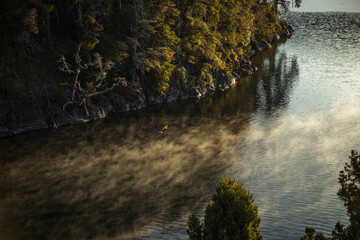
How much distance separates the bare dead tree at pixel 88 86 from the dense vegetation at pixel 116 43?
2.23 feet

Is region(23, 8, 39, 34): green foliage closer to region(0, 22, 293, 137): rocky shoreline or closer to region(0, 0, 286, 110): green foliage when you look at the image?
region(0, 0, 286, 110): green foliage

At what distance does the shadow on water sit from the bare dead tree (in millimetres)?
2814

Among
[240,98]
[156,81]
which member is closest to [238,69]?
[240,98]

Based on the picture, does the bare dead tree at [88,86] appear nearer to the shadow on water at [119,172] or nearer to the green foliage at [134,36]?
the green foliage at [134,36]

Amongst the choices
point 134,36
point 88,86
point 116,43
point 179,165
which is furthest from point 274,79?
point 179,165

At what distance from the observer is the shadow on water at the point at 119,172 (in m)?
21.6

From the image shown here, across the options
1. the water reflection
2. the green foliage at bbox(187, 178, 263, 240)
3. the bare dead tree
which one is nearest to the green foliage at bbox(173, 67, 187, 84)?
the bare dead tree

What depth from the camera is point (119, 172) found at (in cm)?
2836

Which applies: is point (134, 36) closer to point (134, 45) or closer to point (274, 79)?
point (134, 45)

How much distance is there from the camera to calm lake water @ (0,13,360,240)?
21.6m

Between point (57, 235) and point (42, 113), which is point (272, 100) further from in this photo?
point (57, 235)

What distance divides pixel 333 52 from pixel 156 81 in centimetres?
4557

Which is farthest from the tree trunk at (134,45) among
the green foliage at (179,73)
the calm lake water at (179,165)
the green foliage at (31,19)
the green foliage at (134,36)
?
the green foliage at (31,19)

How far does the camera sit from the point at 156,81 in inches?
1735
